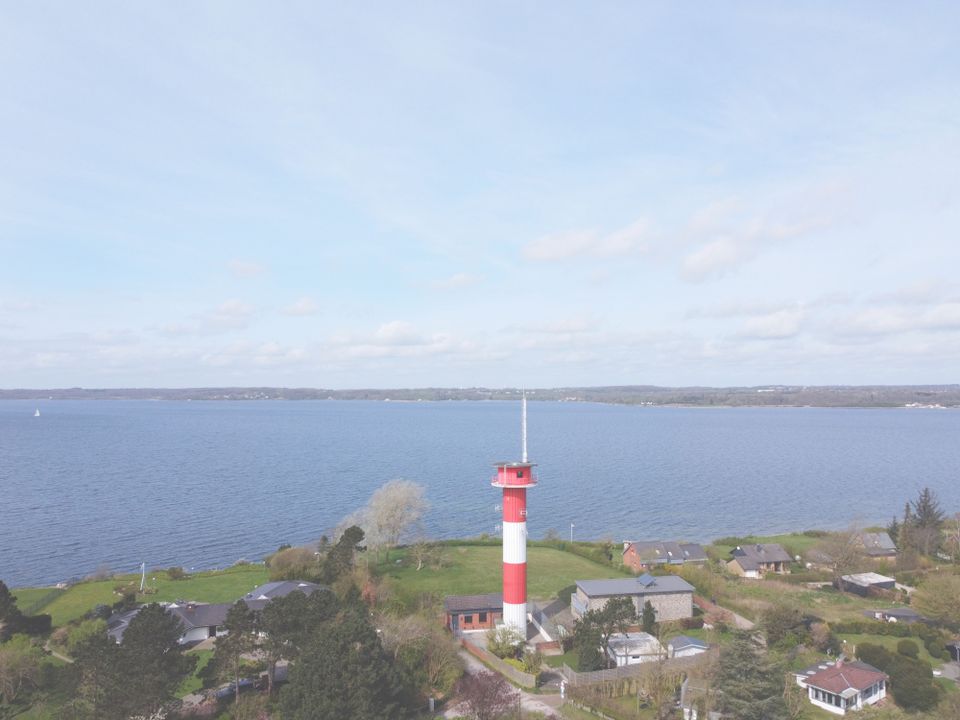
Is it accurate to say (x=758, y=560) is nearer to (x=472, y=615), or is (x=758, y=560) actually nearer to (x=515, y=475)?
(x=472, y=615)

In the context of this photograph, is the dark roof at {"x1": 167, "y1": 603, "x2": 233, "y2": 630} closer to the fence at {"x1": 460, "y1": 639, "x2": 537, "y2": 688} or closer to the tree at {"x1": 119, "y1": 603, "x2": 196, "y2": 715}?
the tree at {"x1": 119, "y1": 603, "x2": 196, "y2": 715}

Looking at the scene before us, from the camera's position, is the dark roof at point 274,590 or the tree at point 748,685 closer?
the tree at point 748,685

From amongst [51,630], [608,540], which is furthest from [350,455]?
[51,630]

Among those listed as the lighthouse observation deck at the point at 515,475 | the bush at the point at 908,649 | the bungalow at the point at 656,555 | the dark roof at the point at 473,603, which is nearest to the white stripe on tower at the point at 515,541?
the lighthouse observation deck at the point at 515,475

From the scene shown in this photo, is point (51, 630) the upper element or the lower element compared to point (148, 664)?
lower

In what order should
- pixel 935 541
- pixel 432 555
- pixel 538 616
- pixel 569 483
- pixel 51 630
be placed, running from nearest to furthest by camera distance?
pixel 51 630 → pixel 538 616 → pixel 432 555 → pixel 935 541 → pixel 569 483

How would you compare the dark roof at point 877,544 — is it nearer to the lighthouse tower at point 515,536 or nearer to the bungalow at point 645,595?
the bungalow at point 645,595

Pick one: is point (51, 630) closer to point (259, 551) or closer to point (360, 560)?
point (360, 560)
